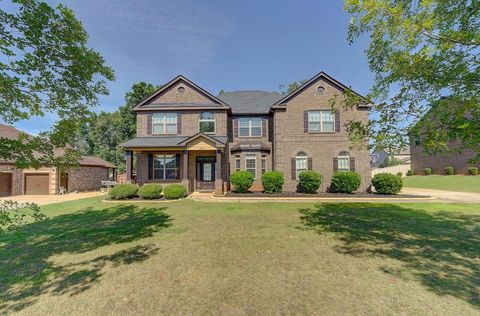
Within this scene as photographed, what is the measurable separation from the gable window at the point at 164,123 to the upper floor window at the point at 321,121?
10.8 m

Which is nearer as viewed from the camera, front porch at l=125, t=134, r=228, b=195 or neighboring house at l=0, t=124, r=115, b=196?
front porch at l=125, t=134, r=228, b=195

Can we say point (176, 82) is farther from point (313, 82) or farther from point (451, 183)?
point (451, 183)

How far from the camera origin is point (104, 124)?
42.4 m

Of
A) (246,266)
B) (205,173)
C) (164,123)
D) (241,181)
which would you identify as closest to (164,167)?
(205,173)

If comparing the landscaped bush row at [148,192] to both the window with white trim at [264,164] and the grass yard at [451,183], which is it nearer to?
the window with white trim at [264,164]

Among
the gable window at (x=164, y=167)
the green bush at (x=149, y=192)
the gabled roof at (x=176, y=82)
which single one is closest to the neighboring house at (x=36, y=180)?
the gable window at (x=164, y=167)

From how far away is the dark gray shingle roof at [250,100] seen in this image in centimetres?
1836

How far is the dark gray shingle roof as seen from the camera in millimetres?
18358

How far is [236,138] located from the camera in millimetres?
18219

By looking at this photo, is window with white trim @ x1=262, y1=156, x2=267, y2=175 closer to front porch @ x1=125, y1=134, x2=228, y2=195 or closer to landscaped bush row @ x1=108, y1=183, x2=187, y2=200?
front porch @ x1=125, y1=134, x2=228, y2=195

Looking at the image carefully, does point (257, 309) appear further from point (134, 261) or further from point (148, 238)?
point (148, 238)

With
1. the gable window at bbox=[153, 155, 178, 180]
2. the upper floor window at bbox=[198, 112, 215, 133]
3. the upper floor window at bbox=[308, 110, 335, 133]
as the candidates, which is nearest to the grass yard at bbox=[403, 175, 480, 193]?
the upper floor window at bbox=[308, 110, 335, 133]

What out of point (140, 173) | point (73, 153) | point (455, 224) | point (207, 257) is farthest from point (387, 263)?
point (140, 173)

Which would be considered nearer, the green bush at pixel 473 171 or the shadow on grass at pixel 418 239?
the shadow on grass at pixel 418 239
